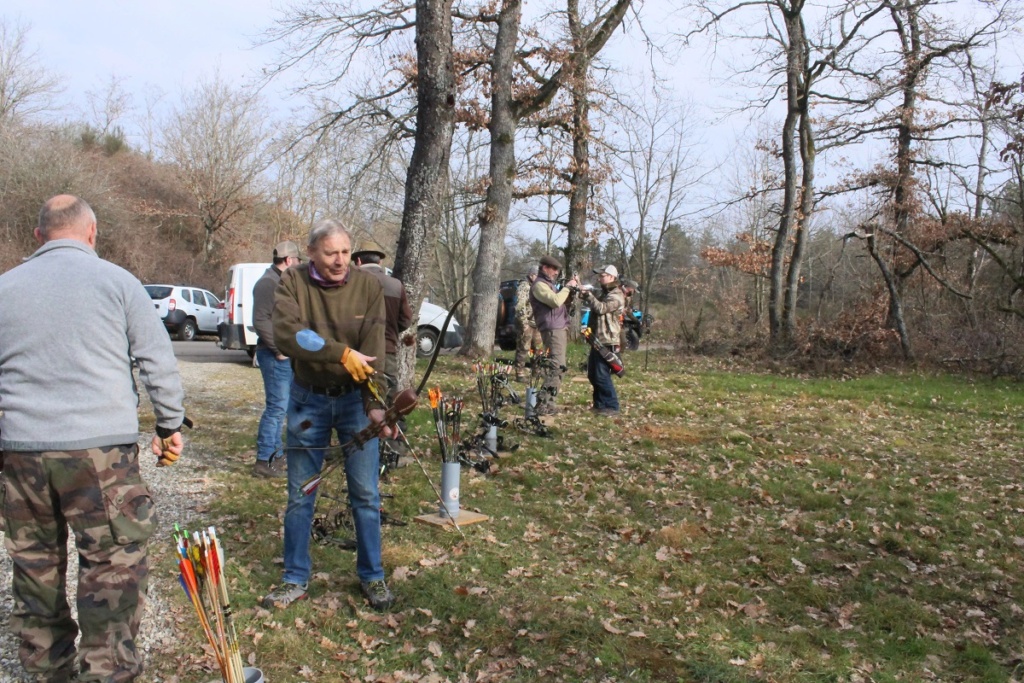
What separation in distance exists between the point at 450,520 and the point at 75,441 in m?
2.92

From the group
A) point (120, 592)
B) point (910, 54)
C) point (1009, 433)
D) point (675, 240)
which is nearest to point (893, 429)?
point (1009, 433)

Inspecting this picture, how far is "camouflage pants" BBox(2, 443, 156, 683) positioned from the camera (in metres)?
2.96

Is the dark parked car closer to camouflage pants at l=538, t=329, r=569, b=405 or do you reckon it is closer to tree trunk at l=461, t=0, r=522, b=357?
tree trunk at l=461, t=0, r=522, b=357

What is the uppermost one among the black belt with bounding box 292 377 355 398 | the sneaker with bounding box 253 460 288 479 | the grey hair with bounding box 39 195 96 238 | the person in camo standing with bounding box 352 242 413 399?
the grey hair with bounding box 39 195 96 238

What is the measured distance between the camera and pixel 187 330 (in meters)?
22.2

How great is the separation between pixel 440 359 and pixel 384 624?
33.6 ft

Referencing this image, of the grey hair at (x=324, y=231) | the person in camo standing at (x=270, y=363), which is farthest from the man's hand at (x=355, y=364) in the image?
the person in camo standing at (x=270, y=363)

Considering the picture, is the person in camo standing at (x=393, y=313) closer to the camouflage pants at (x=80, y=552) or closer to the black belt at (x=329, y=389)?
the black belt at (x=329, y=389)

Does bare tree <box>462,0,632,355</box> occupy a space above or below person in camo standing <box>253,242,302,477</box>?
above

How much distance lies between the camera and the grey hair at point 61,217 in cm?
311

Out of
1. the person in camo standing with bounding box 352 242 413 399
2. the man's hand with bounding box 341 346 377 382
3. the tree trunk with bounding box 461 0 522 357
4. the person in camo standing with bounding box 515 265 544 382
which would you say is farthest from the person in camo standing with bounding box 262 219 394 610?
the tree trunk with bounding box 461 0 522 357

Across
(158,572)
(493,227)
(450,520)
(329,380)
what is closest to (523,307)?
(493,227)

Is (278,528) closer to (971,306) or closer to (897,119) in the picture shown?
(971,306)

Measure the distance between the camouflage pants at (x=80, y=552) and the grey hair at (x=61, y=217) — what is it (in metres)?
0.87
